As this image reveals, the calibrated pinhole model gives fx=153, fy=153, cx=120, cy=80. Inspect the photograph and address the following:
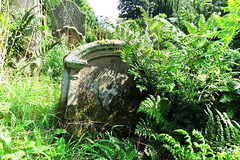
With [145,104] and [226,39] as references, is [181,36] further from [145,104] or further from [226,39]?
[145,104]

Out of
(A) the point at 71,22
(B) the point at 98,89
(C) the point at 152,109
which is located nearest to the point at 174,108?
(C) the point at 152,109

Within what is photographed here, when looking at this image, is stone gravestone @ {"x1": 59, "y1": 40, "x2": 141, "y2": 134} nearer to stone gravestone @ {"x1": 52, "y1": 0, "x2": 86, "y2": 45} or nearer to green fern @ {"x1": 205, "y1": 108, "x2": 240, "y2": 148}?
green fern @ {"x1": 205, "y1": 108, "x2": 240, "y2": 148}

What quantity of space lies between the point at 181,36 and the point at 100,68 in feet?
3.07

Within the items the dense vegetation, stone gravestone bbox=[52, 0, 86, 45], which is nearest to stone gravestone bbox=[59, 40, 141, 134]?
the dense vegetation

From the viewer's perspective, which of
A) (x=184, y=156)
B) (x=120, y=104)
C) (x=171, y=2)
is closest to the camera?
(x=184, y=156)

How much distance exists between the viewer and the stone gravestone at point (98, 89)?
166 cm

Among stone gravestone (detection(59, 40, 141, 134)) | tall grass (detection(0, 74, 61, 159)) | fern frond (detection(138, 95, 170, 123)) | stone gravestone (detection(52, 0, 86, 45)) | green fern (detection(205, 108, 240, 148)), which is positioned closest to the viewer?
green fern (detection(205, 108, 240, 148))

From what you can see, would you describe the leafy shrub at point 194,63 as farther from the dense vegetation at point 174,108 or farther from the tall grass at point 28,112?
the tall grass at point 28,112

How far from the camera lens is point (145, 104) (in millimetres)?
1271

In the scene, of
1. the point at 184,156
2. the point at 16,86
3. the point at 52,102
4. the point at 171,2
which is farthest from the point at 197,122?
the point at 171,2

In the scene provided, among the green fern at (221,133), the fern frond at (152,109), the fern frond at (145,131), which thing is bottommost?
the fern frond at (145,131)

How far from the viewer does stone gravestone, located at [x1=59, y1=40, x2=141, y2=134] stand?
1.66 meters

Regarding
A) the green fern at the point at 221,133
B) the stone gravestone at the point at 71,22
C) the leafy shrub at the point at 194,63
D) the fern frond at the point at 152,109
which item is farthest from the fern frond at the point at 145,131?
the stone gravestone at the point at 71,22

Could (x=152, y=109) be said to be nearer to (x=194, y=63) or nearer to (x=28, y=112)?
(x=194, y=63)
